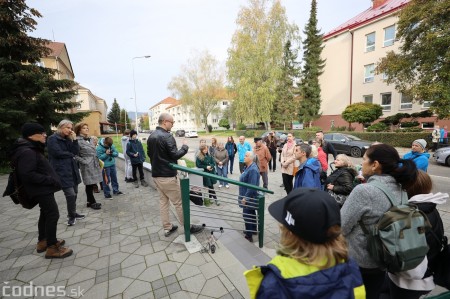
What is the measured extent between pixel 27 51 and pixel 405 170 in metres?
15.6

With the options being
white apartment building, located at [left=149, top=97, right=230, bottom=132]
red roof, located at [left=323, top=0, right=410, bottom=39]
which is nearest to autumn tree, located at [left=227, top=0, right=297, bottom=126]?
red roof, located at [left=323, top=0, right=410, bottom=39]

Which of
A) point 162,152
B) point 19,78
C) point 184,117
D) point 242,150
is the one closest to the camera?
A: point 162,152

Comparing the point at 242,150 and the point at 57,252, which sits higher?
the point at 242,150

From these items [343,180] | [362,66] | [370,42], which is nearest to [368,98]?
[362,66]

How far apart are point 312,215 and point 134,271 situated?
2.74 meters

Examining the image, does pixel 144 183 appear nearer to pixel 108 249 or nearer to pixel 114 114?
pixel 108 249

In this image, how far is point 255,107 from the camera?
2670 cm

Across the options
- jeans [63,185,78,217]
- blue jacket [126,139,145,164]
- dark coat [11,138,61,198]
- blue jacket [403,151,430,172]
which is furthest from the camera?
blue jacket [126,139,145,164]

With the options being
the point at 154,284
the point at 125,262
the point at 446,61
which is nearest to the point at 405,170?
the point at 154,284

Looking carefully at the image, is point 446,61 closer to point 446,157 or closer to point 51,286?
point 446,157

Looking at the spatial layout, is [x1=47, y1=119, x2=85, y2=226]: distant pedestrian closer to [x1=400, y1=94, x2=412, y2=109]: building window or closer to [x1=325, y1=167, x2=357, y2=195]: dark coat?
[x1=325, y1=167, x2=357, y2=195]: dark coat

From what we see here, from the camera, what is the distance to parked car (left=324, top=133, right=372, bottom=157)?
1338cm

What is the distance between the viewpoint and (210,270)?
2842 mm

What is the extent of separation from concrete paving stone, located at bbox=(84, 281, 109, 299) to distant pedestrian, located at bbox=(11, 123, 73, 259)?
1001mm
